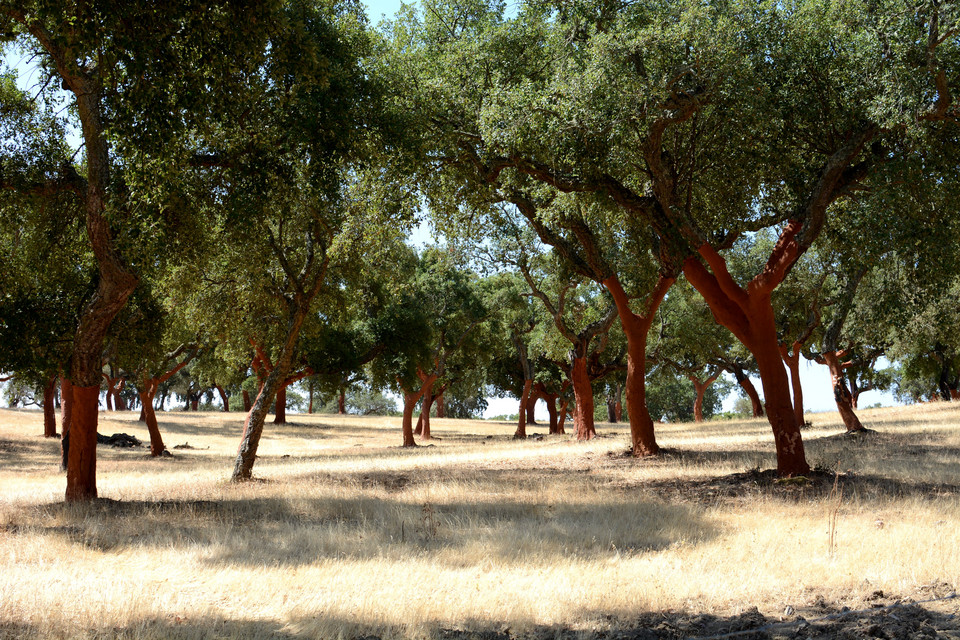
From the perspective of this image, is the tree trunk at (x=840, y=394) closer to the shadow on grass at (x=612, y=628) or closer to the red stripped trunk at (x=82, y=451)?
the shadow on grass at (x=612, y=628)

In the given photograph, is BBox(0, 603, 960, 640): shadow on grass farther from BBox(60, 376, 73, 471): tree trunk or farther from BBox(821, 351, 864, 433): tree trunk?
BBox(821, 351, 864, 433): tree trunk

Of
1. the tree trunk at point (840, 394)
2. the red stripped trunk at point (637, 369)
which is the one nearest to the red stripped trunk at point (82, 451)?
the red stripped trunk at point (637, 369)

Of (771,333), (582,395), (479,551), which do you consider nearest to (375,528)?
(479,551)

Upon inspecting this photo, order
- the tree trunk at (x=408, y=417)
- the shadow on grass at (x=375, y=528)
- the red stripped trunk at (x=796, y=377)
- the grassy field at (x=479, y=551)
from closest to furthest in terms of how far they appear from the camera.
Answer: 1. the grassy field at (x=479, y=551)
2. the shadow on grass at (x=375, y=528)
3. the red stripped trunk at (x=796, y=377)
4. the tree trunk at (x=408, y=417)

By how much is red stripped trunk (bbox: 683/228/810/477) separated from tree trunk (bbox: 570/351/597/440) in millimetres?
13263

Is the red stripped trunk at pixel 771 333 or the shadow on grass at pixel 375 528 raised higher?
the red stripped trunk at pixel 771 333

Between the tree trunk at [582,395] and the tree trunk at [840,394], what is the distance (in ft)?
26.7

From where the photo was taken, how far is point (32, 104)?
11.8m

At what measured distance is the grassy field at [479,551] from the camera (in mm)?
5410

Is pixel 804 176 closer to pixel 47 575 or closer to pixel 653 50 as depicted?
pixel 653 50

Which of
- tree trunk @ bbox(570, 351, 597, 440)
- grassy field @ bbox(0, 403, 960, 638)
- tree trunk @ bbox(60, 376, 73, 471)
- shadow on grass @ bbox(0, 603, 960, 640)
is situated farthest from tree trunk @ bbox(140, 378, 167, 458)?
shadow on grass @ bbox(0, 603, 960, 640)

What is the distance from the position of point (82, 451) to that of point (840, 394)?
21.0 m

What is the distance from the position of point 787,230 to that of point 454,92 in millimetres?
6890

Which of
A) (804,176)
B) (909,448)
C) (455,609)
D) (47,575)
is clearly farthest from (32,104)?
(909,448)
